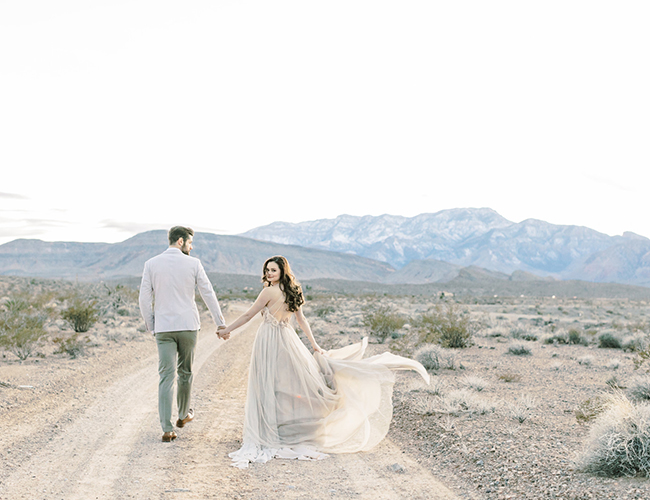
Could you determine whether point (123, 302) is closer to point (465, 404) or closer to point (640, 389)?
point (465, 404)

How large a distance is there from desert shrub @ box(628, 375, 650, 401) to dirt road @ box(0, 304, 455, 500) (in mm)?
5251

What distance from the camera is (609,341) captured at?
1770 centimetres

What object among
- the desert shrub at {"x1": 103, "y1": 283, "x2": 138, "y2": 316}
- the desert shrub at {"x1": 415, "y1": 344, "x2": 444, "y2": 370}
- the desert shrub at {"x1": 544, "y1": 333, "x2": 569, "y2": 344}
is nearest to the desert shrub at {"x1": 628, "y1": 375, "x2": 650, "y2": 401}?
the desert shrub at {"x1": 415, "y1": 344, "x2": 444, "y2": 370}

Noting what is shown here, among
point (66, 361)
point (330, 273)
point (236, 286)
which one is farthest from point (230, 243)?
point (66, 361)

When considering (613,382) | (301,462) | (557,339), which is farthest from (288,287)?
(557,339)

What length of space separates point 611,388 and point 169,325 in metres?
8.41

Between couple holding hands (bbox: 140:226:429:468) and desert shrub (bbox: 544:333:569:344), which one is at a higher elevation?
couple holding hands (bbox: 140:226:429:468)

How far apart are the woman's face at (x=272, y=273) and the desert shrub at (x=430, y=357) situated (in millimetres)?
7046

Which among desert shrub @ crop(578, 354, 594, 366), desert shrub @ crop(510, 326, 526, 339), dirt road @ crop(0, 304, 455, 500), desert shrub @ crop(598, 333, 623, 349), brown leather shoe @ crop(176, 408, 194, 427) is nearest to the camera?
dirt road @ crop(0, 304, 455, 500)

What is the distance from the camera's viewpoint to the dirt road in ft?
15.1

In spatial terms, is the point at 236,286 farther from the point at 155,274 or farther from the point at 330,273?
the point at 155,274

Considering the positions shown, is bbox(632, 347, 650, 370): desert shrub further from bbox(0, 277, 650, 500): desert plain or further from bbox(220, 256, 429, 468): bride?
bbox(220, 256, 429, 468): bride

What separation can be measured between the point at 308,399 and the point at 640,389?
640 cm

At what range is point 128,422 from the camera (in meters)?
6.90
